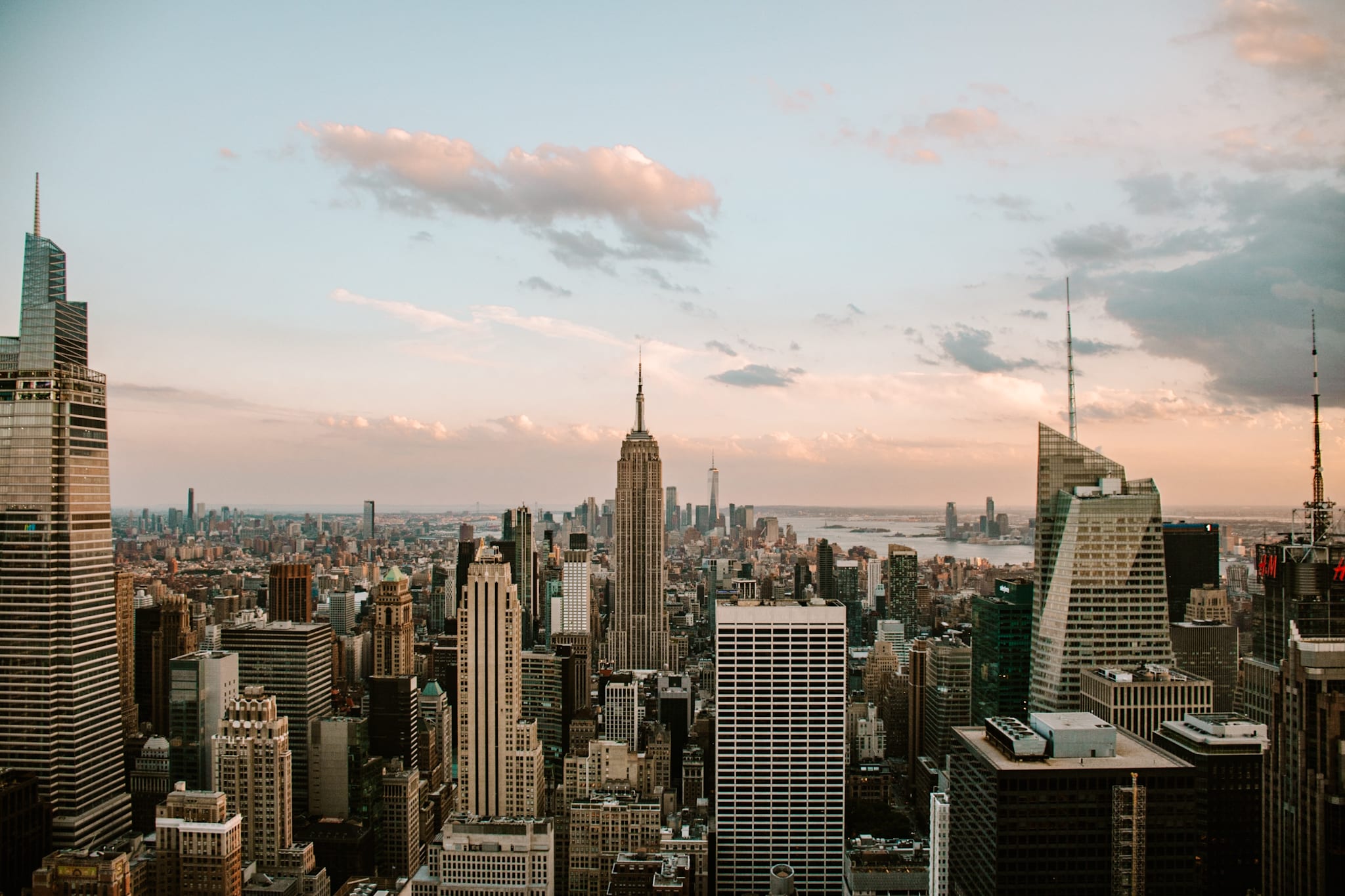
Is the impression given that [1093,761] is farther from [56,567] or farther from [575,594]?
[575,594]

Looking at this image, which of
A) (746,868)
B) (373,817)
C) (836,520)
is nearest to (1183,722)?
(746,868)

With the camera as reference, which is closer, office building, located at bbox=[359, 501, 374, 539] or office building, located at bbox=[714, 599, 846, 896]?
office building, located at bbox=[714, 599, 846, 896]

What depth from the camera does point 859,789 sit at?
945 inches

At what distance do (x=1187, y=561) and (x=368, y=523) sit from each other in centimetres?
2256

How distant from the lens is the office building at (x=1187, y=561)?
16.1 m

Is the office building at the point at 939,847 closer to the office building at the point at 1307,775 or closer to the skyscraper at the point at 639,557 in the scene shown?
the office building at the point at 1307,775

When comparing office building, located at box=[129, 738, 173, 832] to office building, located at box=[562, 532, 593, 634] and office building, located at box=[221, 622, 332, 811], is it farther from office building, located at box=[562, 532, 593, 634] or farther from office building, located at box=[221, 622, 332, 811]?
office building, located at box=[562, 532, 593, 634]

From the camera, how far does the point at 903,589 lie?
38406 mm

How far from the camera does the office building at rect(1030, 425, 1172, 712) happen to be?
18031mm

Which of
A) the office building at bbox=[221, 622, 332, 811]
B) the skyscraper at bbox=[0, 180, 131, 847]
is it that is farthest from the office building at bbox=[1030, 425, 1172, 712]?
the skyscraper at bbox=[0, 180, 131, 847]

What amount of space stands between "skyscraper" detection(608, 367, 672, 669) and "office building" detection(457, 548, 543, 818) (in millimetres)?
18833

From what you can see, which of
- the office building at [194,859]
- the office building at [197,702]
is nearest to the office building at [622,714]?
the office building at [197,702]

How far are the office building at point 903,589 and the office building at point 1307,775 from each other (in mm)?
25726

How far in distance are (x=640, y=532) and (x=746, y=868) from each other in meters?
23.7
